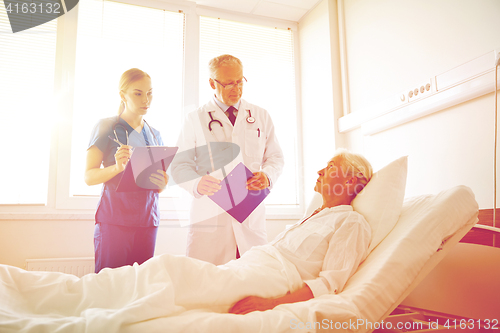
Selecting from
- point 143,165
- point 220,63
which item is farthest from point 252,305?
point 220,63

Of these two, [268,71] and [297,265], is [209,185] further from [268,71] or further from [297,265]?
[268,71]

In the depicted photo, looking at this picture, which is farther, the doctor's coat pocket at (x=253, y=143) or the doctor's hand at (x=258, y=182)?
the doctor's coat pocket at (x=253, y=143)

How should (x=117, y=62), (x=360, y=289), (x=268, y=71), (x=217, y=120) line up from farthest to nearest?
(x=268, y=71), (x=117, y=62), (x=217, y=120), (x=360, y=289)

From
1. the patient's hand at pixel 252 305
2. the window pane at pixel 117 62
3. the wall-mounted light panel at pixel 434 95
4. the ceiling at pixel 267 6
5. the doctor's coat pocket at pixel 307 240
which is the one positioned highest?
the ceiling at pixel 267 6

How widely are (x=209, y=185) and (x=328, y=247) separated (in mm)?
694

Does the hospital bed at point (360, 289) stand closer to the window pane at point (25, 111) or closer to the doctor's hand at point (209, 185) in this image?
the doctor's hand at point (209, 185)

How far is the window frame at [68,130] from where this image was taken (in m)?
2.63

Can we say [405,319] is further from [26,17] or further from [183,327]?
[26,17]

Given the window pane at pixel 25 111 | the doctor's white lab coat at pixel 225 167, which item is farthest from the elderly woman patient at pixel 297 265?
the window pane at pixel 25 111

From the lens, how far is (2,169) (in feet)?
8.57

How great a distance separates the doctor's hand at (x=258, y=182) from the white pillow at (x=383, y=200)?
1.64 feet

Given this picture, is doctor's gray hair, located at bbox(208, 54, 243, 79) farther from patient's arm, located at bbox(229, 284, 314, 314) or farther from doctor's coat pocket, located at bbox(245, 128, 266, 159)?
patient's arm, located at bbox(229, 284, 314, 314)

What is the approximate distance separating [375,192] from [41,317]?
118 centimetres

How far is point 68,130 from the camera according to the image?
2764 mm
